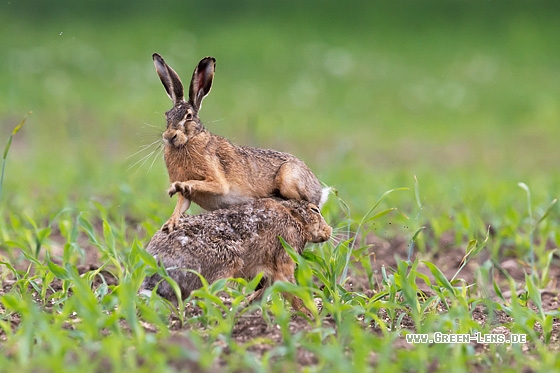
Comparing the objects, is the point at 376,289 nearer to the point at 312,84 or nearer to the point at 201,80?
the point at 201,80

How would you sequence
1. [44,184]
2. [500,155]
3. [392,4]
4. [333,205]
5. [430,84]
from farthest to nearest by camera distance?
[392,4] < [430,84] < [500,155] < [44,184] < [333,205]

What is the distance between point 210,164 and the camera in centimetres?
506

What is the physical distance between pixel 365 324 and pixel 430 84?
54.0 feet

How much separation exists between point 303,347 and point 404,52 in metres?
18.6

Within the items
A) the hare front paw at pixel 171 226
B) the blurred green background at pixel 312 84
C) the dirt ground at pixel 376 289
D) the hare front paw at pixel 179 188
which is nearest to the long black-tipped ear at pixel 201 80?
the hare front paw at pixel 179 188

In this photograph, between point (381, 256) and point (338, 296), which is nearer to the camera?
point (338, 296)

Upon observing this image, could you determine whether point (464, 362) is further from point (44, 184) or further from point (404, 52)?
point (404, 52)

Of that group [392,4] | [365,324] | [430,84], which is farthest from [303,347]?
[392,4]

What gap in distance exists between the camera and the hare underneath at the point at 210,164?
4.98 metres

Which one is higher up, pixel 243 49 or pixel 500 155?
pixel 243 49

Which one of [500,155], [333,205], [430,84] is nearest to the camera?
[333,205]

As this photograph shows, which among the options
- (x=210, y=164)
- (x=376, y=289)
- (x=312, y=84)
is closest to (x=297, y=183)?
(x=210, y=164)

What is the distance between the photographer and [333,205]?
6.96 metres

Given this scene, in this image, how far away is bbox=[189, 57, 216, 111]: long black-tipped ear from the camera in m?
5.03
